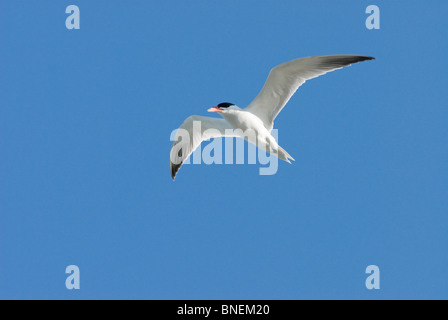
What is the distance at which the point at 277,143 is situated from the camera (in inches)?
316

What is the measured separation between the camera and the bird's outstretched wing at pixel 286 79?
25.4 ft

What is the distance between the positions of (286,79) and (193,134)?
180 cm

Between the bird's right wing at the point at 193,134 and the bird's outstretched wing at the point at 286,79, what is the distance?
638 mm

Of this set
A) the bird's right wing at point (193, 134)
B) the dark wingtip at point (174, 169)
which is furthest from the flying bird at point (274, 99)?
the dark wingtip at point (174, 169)

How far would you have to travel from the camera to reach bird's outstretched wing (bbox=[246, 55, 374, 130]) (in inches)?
305

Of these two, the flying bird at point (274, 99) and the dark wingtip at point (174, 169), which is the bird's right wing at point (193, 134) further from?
the flying bird at point (274, 99)

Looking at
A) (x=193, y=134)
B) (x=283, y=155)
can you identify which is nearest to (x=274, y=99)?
(x=283, y=155)

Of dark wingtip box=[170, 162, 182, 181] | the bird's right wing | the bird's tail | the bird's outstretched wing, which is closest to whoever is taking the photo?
the bird's outstretched wing

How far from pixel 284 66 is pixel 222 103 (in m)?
1.05

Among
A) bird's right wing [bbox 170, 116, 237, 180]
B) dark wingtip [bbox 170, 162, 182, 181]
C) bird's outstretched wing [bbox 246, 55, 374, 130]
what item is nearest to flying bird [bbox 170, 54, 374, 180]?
bird's outstretched wing [bbox 246, 55, 374, 130]

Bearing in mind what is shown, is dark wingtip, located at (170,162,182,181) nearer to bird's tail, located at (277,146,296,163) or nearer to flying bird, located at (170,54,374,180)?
flying bird, located at (170,54,374,180)

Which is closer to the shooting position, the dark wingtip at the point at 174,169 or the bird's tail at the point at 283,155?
the bird's tail at the point at 283,155

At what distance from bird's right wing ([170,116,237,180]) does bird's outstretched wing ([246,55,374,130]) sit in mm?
638
